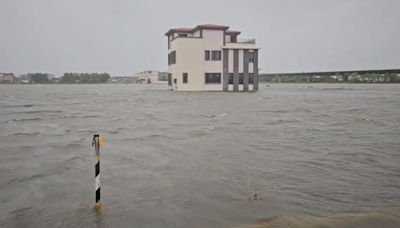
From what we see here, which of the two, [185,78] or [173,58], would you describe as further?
[173,58]

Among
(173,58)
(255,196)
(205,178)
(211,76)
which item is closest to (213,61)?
(211,76)

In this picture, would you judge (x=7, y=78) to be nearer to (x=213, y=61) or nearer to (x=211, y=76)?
(x=211, y=76)

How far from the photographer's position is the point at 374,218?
17.8ft

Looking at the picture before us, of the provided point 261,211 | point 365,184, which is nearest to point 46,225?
point 261,211

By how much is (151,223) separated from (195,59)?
43534 millimetres

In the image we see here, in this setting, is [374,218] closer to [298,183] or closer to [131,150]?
[298,183]

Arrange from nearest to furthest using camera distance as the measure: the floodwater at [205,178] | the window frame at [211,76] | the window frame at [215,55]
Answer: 1. the floodwater at [205,178]
2. the window frame at [215,55]
3. the window frame at [211,76]

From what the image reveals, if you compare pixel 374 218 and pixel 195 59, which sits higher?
pixel 195 59

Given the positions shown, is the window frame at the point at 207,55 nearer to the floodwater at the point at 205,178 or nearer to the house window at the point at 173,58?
the house window at the point at 173,58

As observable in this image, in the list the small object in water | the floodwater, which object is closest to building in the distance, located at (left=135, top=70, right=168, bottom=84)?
the floodwater

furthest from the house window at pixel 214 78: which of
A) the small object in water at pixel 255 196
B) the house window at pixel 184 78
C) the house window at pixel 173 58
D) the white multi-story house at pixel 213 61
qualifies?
the small object in water at pixel 255 196

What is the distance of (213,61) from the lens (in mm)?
48125

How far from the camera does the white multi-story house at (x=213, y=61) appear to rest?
4775 cm

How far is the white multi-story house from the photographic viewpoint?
47.8m
